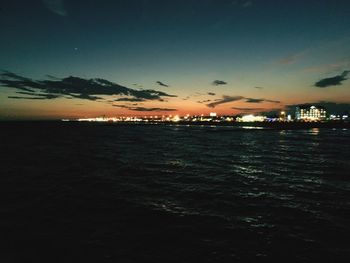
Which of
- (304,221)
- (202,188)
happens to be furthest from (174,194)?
(304,221)

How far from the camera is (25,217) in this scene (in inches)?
631

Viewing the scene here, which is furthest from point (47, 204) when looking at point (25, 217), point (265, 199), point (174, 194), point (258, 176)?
point (258, 176)

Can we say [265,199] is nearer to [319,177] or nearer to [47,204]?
[319,177]

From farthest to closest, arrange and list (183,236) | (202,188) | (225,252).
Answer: (202,188), (183,236), (225,252)

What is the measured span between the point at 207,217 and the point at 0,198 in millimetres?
14356

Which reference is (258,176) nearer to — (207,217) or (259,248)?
(207,217)

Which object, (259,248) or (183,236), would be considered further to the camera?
(183,236)

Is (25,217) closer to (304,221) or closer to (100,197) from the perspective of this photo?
(100,197)

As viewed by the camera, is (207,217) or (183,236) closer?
(183,236)

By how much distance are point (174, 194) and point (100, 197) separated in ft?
16.8

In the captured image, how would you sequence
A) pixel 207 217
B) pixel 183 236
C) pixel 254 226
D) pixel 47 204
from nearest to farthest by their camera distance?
pixel 183 236, pixel 254 226, pixel 207 217, pixel 47 204

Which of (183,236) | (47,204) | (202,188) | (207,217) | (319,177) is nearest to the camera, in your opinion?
(183,236)

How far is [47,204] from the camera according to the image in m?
18.5

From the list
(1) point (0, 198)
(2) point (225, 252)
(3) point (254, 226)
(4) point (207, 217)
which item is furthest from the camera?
(1) point (0, 198)
